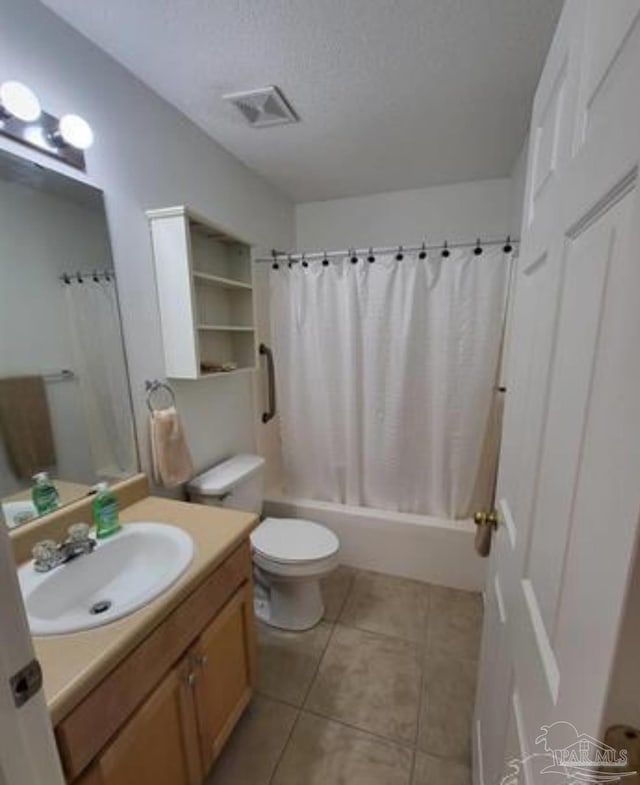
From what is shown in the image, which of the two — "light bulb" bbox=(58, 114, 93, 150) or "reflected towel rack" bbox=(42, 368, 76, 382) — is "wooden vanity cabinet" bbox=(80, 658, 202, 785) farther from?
"light bulb" bbox=(58, 114, 93, 150)

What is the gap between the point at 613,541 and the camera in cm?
37

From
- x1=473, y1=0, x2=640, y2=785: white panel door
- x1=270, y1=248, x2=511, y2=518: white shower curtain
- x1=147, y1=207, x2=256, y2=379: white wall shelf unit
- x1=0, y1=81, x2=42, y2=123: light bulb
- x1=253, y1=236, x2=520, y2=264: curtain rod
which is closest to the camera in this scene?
x1=473, y1=0, x2=640, y2=785: white panel door

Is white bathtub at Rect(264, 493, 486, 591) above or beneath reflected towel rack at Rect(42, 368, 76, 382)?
beneath

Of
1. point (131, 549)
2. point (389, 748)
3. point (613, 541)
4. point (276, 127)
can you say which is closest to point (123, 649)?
point (131, 549)

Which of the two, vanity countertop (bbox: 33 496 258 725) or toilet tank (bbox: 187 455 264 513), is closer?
vanity countertop (bbox: 33 496 258 725)

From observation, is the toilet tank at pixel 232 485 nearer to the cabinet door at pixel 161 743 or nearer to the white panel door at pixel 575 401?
the cabinet door at pixel 161 743

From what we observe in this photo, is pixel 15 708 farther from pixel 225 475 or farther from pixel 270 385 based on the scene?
pixel 270 385

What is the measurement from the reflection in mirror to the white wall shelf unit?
0.66ft

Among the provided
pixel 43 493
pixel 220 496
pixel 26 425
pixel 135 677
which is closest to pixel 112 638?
pixel 135 677

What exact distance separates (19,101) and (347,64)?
104 centimetres

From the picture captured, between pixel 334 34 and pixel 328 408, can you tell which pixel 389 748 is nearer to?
pixel 328 408

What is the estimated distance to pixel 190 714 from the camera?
1039 millimetres

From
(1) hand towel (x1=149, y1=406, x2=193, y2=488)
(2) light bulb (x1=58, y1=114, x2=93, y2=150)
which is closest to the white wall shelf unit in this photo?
(1) hand towel (x1=149, y1=406, x2=193, y2=488)

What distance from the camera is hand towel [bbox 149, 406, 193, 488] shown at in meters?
1.47
